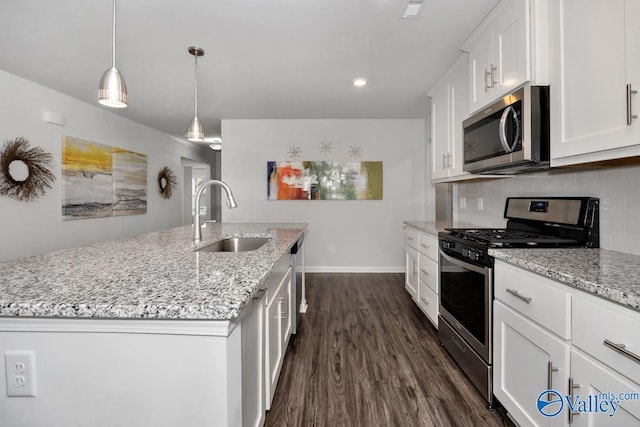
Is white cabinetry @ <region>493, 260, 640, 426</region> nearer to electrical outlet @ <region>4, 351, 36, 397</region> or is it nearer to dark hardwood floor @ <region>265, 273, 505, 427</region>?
dark hardwood floor @ <region>265, 273, 505, 427</region>

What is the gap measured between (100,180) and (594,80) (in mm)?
4940

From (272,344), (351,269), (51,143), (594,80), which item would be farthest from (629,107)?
(51,143)

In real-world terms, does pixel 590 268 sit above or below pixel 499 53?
below

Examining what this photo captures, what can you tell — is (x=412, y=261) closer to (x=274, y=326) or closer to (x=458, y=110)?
(x=458, y=110)

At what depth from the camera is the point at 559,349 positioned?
3.98 ft

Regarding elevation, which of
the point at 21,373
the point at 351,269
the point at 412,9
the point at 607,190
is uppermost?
the point at 412,9

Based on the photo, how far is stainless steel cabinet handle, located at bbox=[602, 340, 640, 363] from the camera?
36.0 inches

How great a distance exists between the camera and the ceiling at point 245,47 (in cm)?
202

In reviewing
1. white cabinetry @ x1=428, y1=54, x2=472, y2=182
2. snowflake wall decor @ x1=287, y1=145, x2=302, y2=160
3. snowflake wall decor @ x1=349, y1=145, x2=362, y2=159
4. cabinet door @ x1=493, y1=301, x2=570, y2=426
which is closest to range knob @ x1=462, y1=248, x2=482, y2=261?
cabinet door @ x1=493, y1=301, x2=570, y2=426

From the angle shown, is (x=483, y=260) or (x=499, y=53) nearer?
(x=483, y=260)

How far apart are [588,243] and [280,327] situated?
170cm

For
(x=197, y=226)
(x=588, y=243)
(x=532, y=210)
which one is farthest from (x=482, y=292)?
(x=197, y=226)

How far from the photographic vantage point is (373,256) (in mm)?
4863

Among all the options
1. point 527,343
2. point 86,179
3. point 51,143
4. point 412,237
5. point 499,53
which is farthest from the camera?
point 86,179
